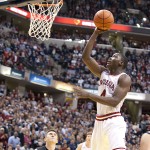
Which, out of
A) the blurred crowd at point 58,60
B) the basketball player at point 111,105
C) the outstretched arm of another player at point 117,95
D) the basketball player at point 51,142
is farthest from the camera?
the blurred crowd at point 58,60

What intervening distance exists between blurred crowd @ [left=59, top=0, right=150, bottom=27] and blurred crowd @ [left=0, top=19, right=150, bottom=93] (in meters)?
2.75

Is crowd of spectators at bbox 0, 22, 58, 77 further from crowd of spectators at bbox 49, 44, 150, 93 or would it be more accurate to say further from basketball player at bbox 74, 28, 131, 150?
basketball player at bbox 74, 28, 131, 150

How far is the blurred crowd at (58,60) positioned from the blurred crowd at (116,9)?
2747 mm

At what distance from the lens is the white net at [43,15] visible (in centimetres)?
964

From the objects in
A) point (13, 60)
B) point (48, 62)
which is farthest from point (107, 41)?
point (13, 60)

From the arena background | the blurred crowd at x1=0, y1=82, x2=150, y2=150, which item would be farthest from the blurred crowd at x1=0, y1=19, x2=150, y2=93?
the blurred crowd at x1=0, y1=82, x2=150, y2=150

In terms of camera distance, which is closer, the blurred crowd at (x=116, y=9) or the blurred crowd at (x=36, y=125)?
the blurred crowd at (x=36, y=125)

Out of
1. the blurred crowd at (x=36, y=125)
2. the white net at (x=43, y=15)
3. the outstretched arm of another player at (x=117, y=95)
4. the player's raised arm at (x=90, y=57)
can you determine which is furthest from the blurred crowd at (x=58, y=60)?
the outstretched arm of another player at (x=117, y=95)

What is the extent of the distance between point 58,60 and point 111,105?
64.0 ft

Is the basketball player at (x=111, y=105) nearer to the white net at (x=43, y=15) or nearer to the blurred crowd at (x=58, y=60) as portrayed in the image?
the white net at (x=43, y=15)

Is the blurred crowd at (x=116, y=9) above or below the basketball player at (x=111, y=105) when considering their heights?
above

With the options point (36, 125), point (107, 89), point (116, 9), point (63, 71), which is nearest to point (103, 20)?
point (107, 89)

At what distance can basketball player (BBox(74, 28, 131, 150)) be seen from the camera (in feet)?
16.5

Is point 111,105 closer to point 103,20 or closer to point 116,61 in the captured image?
point 116,61
